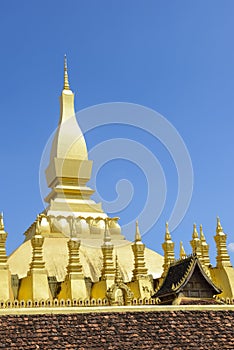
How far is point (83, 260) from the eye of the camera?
92.0 feet

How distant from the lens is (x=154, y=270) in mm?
28766

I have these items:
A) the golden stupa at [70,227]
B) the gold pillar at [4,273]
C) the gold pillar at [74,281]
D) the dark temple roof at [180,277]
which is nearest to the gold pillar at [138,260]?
the golden stupa at [70,227]

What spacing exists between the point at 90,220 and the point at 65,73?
9517 mm

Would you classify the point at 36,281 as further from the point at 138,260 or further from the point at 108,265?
the point at 138,260

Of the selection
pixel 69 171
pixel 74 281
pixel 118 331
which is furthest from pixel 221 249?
pixel 118 331

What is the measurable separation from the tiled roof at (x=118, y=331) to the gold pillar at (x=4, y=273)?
9687 mm

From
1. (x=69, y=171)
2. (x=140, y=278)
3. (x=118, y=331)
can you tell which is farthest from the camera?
(x=69, y=171)

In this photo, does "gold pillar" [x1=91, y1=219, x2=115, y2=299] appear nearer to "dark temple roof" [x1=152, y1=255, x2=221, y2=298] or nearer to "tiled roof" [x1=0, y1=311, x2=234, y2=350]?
"dark temple roof" [x1=152, y1=255, x2=221, y2=298]

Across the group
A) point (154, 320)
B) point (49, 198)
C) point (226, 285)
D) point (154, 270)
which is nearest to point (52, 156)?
point (49, 198)

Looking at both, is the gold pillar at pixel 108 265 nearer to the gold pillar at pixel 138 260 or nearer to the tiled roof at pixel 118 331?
the gold pillar at pixel 138 260

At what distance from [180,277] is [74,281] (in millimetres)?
4398

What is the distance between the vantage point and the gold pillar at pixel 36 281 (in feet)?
78.2

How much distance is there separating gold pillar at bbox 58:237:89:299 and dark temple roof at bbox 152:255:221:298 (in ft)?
9.80

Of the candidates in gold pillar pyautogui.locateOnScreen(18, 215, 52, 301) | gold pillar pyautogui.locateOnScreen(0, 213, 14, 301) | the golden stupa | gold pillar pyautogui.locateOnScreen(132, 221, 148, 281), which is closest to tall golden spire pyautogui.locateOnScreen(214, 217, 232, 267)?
the golden stupa
